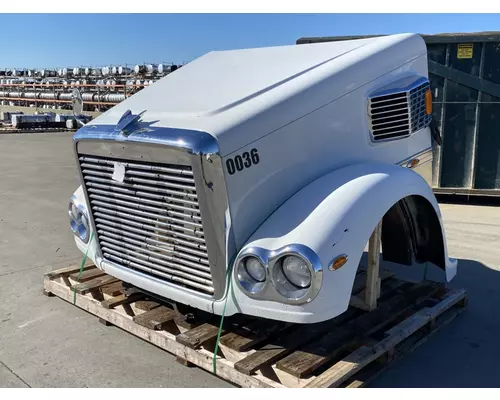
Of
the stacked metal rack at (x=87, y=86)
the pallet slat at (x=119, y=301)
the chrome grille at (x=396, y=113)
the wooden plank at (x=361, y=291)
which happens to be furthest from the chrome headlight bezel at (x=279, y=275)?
the stacked metal rack at (x=87, y=86)

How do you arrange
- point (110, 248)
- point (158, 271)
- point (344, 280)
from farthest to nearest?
point (110, 248), point (158, 271), point (344, 280)

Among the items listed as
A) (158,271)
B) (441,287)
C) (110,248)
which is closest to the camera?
(158,271)

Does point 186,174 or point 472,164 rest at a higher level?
point 186,174

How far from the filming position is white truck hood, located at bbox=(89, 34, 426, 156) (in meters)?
2.99

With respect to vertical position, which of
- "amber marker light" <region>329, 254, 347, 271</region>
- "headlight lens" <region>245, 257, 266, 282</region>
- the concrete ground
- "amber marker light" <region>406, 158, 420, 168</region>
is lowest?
Result: the concrete ground

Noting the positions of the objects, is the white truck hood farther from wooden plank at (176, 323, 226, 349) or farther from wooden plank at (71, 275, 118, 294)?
wooden plank at (71, 275, 118, 294)

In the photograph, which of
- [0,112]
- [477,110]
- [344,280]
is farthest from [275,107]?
[0,112]

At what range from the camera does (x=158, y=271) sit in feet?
10.7

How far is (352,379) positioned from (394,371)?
0.33 meters

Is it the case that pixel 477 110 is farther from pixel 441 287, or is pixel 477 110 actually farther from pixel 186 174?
pixel 186 174

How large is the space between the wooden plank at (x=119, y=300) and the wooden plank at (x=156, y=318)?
25cm

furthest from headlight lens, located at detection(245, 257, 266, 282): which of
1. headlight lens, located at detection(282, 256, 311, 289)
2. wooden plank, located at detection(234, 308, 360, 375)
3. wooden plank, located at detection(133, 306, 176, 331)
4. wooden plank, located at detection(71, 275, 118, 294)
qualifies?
wooden plank, located at detection(71, 275, 118, 294)

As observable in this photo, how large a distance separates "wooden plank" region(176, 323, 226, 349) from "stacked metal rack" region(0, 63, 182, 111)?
21292mm

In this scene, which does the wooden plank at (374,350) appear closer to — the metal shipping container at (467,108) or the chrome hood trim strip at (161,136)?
the chrome hood trim strip at (161,136)
